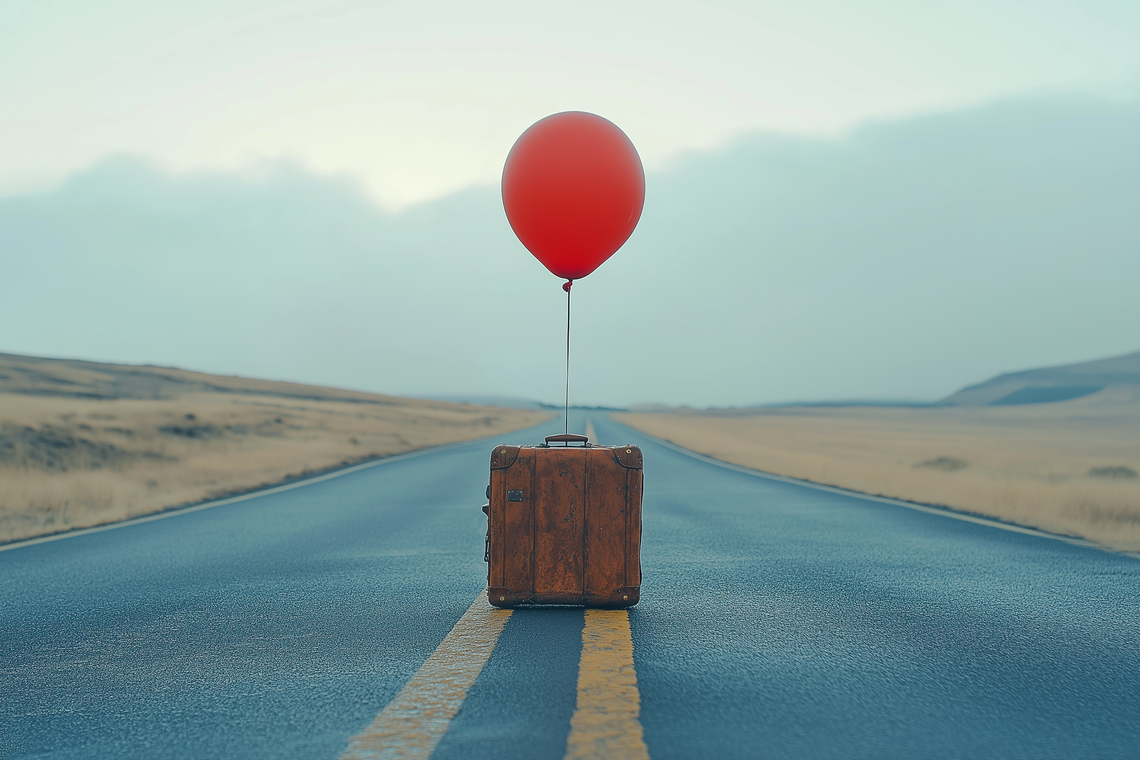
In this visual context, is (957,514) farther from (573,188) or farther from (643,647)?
(643,647)

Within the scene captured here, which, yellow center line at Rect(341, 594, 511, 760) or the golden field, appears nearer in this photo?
yellow center line at Rect(341, 594, 511, 760)

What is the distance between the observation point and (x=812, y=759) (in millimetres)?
2545

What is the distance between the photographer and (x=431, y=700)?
122 inches

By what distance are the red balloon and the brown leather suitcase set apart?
183 cm

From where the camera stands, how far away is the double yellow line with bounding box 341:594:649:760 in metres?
2.61

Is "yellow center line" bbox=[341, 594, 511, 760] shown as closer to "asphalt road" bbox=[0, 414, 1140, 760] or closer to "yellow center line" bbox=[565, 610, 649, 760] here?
"asphalt road" bbox=[0, 414, 1140, 760]

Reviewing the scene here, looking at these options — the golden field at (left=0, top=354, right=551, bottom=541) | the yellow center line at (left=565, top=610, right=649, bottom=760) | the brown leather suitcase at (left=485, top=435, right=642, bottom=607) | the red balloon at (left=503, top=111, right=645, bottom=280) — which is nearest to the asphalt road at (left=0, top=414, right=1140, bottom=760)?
the yellow center line at (left=565, top=610, right=649, bottom=760)

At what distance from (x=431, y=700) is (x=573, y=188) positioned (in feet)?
12.1

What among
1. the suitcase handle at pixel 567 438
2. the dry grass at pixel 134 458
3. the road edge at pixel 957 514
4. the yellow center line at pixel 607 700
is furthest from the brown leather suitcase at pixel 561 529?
the dry grass at pixel 134 458

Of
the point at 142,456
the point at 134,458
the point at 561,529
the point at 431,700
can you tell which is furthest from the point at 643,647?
the point at 142,456

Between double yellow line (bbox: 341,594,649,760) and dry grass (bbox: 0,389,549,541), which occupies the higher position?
double yellow line (bbox: 341,594,649,760)

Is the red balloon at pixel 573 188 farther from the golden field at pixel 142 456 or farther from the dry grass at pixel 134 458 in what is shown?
the dry grass at pixel 134 458

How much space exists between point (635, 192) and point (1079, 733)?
4.34 meters

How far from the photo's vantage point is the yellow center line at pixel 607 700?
259cm
